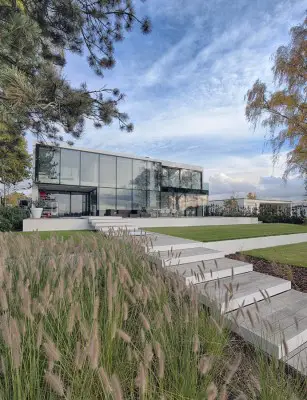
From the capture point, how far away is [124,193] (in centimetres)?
2011

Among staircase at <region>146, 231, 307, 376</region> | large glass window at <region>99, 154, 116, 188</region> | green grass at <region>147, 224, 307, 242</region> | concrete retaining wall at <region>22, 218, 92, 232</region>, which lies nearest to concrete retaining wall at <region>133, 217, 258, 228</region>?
green grass at <region>147, 224, 307, 242</region>

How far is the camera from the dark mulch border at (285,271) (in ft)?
13.3

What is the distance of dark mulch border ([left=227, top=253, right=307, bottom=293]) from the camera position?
4043mm

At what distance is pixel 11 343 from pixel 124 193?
63.1ft

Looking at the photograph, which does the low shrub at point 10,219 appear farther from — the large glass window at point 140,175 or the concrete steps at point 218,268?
the large glass window at point 140,175

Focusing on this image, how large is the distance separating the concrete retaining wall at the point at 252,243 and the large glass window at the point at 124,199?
42.0ft

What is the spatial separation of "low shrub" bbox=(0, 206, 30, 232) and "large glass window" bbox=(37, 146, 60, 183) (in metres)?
5.59

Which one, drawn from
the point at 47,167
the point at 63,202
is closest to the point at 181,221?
the point at 47,167

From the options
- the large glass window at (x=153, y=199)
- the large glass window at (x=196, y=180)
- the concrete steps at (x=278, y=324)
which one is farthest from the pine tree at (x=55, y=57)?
the large glass window at (x=196, y=180)

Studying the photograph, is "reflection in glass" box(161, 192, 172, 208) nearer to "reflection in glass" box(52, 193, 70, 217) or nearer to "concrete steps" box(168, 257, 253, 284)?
"reflection in glass" box(52, 193, 70, 217)

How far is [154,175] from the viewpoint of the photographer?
71.8 feet

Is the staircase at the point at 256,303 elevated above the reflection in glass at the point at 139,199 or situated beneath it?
situated beneath

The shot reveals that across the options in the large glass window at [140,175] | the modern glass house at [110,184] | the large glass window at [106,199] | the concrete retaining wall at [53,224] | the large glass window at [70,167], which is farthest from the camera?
the large glass window at [140,175]

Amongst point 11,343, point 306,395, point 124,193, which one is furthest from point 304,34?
point 124,193
